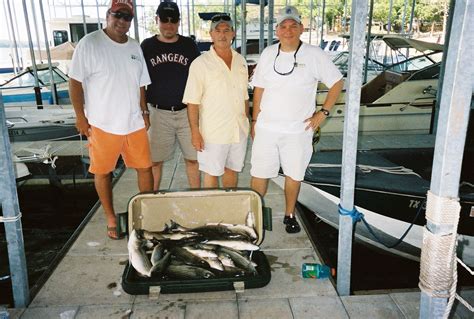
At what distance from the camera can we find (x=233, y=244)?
2.71 m

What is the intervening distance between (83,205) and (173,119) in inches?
131

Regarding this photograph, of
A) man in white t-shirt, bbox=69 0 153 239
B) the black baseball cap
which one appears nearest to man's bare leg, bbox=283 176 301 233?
man in white t-shirt, bbox=69 0 153 239

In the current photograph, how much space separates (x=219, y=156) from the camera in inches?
132

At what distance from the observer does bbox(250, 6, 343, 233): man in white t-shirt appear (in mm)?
3080

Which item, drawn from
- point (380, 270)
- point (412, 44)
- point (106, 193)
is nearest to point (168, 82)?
point (106, 193)

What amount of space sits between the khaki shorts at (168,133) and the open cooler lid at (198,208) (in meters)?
0.83

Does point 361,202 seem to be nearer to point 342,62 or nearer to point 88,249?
point 88,249

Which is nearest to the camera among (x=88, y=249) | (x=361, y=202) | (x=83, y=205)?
(x=88, y=249)

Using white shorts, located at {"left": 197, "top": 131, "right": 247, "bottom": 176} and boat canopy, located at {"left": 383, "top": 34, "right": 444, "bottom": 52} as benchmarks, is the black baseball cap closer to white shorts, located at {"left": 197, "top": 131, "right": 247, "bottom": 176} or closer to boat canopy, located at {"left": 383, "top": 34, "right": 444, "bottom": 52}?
white shorts, located at {"left": 197, "top": 131, "right": 247, "bottom": 176}

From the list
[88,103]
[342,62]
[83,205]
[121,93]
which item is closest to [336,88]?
[121,93]

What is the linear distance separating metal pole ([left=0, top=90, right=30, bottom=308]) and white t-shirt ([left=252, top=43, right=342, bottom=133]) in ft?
5.92

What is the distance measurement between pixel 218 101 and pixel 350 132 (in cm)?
120

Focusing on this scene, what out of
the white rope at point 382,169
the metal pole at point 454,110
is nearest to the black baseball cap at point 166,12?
the white rope at point 382,169

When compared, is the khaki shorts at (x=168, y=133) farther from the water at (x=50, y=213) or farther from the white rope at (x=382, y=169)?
the water at (x=50, y=213)
